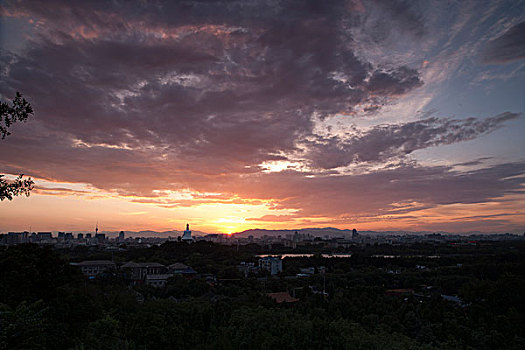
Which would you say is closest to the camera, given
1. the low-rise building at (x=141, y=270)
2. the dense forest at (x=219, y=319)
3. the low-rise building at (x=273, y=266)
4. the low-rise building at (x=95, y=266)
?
the dense forest at (x=219, y=319)

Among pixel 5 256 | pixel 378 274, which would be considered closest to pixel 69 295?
pixel 5 256

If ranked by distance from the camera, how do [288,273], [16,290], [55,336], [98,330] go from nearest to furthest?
[98,330], [55,336], [16,290], [288,273]

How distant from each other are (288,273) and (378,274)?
8.61m

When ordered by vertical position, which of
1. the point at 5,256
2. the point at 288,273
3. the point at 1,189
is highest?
the point at 1,189

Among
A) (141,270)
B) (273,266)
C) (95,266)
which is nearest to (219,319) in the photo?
(141,270)

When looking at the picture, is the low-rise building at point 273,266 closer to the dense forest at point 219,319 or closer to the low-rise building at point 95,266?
the low-rise building at point 95,266

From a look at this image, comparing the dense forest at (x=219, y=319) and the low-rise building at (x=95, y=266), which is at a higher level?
the dense forest at (x=219, y=319)

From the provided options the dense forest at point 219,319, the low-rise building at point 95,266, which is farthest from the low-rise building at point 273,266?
the dense forest at point 219,319

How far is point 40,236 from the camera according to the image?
104m

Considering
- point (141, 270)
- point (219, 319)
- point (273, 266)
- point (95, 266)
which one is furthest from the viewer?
point (273, 266)

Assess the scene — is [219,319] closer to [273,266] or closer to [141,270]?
[141,270]

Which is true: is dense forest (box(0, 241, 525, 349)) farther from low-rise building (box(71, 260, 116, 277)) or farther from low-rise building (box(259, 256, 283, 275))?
low-rise building (box(259, 256, 283, 275))

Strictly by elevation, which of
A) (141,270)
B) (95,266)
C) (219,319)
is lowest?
Result: (141,270)

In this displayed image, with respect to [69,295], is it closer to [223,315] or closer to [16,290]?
[16,290]
